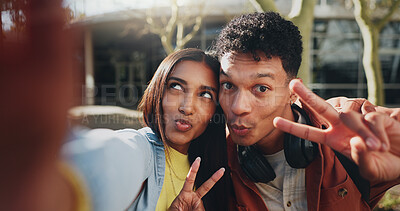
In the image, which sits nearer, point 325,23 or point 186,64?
point 186,64

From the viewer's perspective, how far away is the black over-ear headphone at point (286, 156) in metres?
1.77

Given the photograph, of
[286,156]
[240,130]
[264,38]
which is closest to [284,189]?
[286,156]

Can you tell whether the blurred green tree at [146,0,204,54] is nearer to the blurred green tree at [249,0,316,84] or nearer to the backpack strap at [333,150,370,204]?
the blurred green tree at [249,0,316,84]

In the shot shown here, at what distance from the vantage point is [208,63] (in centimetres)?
212

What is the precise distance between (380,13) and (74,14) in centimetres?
1368

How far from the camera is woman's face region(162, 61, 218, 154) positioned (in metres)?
1.91

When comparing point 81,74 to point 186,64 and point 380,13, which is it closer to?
point 186,64

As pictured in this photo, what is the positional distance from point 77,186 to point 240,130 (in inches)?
62.2

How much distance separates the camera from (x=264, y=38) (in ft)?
6.40

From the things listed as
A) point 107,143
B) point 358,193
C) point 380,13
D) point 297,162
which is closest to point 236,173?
point 297,162

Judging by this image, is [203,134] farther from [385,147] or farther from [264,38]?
[385,147]

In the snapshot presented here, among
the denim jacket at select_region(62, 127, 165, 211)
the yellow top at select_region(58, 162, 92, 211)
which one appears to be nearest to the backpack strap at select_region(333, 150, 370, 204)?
the denim jacket at select_region(62, 127, 165, 211)

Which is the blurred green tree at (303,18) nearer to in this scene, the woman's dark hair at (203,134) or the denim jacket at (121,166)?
the woman's dark hair at (203,134)

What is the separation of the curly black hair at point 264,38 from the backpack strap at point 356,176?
751 millimetres
